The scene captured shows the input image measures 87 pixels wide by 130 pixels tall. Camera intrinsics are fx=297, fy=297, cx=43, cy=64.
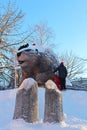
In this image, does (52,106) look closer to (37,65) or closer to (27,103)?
(27,103)

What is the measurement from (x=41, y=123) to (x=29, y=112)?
437 mm

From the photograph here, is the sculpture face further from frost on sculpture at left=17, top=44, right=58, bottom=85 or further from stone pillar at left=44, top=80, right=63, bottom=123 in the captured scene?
stone pillar at left=44, top=80, right=63, bottom=123

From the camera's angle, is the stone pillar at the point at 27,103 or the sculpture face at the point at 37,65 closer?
the stone pillar at the point at 27,103

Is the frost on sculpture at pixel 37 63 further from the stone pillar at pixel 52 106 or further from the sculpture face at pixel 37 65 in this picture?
the stone pillar at pixel 52 106

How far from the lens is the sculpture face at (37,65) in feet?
44.9

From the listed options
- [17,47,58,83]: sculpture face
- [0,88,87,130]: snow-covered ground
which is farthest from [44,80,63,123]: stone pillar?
[17,47,58,83]: sculpture face

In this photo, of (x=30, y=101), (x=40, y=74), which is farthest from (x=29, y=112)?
(x=40, y=74)

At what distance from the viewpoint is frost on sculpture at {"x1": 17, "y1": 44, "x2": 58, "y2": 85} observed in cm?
1370

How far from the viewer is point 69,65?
159 ft

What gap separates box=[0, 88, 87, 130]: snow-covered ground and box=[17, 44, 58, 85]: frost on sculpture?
129cm

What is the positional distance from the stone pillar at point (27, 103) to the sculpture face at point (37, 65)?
5480 millimetres

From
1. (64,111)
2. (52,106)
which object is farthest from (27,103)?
(64,111)

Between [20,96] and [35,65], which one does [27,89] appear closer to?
[20,96]

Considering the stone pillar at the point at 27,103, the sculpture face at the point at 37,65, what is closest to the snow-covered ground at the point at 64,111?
the stone pillar at the point at 27,103
